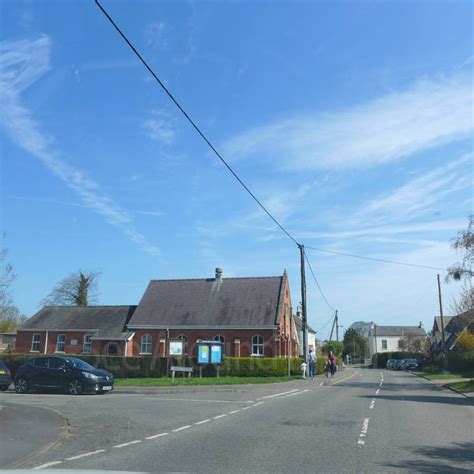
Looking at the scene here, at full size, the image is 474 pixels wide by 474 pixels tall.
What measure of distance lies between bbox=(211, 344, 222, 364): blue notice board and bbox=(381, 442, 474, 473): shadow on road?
24.3 meters

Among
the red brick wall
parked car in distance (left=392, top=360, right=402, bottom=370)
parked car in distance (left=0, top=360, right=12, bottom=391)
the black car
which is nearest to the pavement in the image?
the black car

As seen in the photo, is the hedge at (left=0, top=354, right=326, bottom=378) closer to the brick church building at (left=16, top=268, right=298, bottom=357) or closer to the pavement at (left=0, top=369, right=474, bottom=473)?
the brick church building at (left=16, top=268, right=298, bottom=357)

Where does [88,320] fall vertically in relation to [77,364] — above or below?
above

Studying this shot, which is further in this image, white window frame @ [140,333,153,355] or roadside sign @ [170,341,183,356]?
white window frame @ [140,333,153,355]

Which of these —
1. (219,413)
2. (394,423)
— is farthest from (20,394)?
(394,423)

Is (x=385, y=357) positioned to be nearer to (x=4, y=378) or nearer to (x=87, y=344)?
(x=87, y=344)

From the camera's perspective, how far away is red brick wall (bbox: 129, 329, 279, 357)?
141 feet

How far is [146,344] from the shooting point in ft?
152

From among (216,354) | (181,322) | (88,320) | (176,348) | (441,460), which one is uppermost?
(88,320)

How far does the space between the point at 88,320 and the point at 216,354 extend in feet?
64.8

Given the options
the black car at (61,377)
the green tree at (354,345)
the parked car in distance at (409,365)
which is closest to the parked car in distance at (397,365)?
the parked car in distance at (409,365)

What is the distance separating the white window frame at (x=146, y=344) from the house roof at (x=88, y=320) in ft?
4.17

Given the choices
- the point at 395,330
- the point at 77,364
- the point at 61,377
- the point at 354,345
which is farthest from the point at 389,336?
the point at 61,377

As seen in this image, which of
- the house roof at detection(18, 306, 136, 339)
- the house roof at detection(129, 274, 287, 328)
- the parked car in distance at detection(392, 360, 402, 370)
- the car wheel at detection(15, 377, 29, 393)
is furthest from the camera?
the parked car in distance at detection(392, 360, 402, 370)
